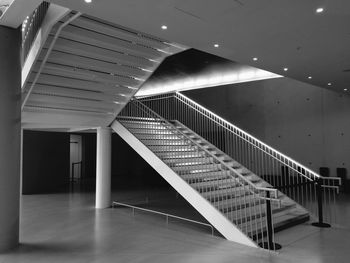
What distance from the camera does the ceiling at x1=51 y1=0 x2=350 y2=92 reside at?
373cm

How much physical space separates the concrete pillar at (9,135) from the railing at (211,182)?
138 inches

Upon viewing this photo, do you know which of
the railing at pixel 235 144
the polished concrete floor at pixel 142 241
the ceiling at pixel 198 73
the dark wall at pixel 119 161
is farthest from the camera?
the dark wall at pixel 119 161

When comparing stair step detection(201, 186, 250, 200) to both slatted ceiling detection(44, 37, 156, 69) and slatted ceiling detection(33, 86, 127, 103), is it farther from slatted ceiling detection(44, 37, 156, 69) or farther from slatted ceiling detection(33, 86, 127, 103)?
slatted ceiling detection(33, 86, 127, 103)

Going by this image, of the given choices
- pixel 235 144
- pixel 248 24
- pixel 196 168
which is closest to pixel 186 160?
pixel 196 168

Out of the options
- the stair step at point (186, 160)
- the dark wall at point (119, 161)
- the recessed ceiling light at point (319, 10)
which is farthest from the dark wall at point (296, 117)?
the recessed ceiling light at point (319, 10)

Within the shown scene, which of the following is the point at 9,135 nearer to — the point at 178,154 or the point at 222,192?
the point at 178,154

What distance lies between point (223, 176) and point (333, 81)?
4.30 metres

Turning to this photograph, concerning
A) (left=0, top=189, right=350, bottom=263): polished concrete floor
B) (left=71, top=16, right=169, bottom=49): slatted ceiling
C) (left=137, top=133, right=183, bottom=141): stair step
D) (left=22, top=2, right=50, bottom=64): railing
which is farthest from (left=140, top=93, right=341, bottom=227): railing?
(left=22, top=2, right=50, bottom=64): railing

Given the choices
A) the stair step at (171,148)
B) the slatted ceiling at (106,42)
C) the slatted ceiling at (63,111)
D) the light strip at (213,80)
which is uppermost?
the light strip at (213,80)

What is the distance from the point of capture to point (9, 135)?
5.01 metres

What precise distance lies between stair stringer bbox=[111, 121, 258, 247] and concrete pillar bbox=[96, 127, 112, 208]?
1035 mm

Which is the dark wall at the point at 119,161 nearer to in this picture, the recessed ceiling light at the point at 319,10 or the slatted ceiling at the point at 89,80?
the slatted ceiling at the point at 89,80

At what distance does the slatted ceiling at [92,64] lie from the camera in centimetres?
586

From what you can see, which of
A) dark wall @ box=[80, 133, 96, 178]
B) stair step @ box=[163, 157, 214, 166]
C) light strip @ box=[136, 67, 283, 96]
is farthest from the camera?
dark wall @ box=[80, 133, 96, 178]
